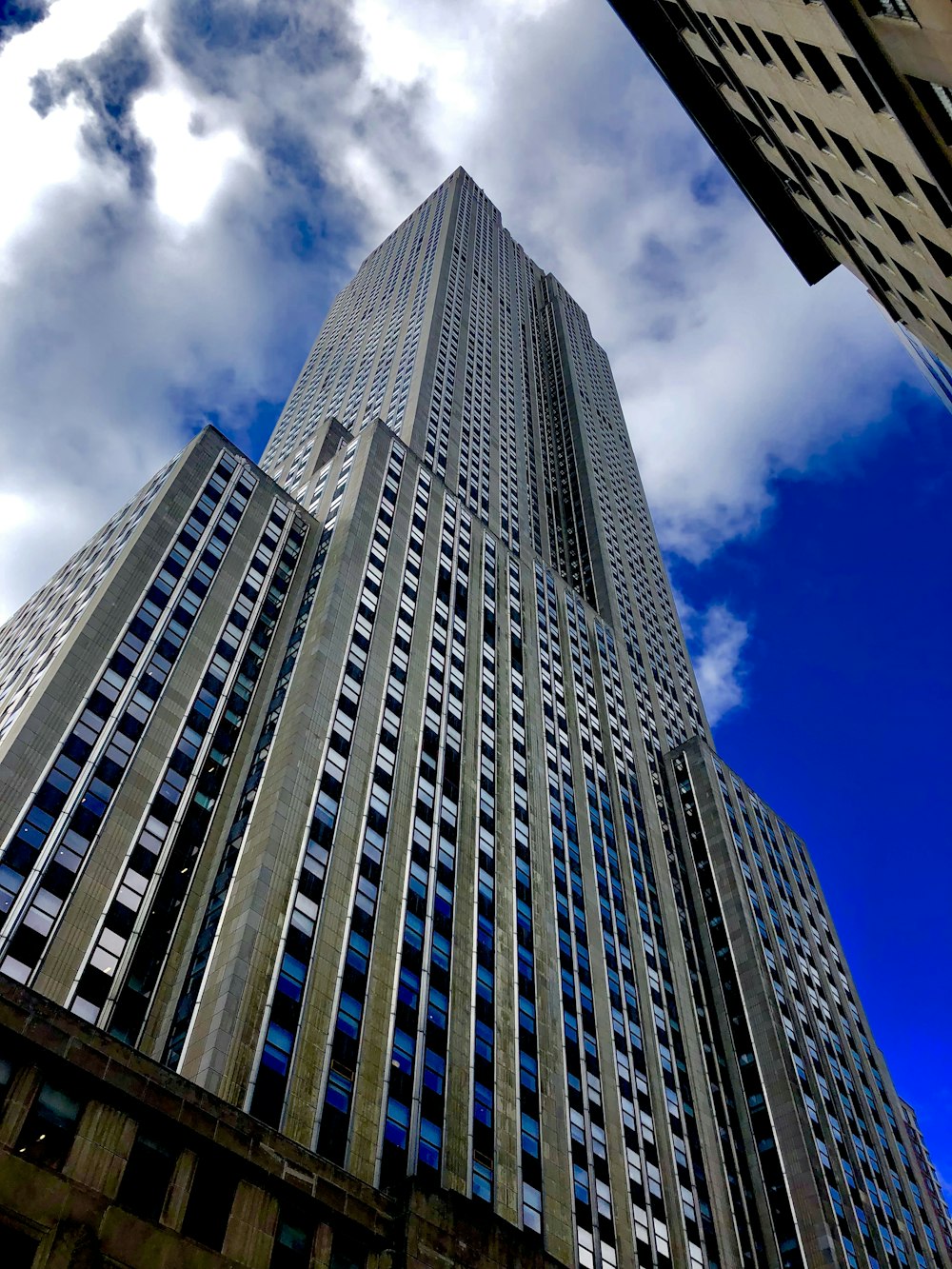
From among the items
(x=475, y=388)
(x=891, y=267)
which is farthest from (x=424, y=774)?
(x=475, y=388)

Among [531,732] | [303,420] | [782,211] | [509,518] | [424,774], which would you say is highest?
[303,420]

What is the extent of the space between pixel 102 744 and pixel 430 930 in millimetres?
20759

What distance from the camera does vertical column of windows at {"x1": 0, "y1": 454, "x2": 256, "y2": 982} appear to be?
41.6 metres

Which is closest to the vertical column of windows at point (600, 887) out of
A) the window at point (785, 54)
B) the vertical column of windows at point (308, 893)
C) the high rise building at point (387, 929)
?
the high rise building at point (387, 929)

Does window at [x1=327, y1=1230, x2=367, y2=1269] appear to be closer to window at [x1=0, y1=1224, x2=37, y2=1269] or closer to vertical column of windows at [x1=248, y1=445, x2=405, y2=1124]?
vertical column of windows at [x1=248, y1=445, x2=405, y2=1124]

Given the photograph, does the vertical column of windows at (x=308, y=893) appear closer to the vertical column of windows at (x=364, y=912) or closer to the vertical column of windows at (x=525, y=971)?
the vertical column of windows at (x=364, y=912)

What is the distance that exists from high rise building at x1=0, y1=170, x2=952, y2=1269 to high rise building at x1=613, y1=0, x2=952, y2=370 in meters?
35.6

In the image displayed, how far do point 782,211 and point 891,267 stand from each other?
18.8 metres

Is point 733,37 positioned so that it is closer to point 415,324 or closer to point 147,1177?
point 147,1177

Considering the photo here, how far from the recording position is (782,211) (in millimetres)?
56406

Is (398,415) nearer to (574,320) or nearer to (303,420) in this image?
(303,420)

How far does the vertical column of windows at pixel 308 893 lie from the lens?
39.8 m

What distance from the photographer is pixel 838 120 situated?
109ft

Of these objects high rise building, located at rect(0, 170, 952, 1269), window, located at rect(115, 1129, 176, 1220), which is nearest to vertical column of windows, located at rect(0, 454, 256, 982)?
high rise building, located at rect(0, 170, 952, 1269)
